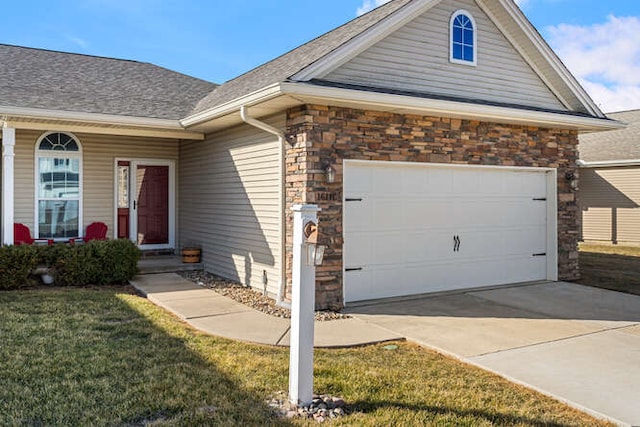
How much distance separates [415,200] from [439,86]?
194cm

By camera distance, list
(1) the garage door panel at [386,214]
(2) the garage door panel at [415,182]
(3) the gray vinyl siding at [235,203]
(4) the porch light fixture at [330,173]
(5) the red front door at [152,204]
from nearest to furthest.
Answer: (4) the porch light fixture at [330,173], (1) the garage door panel at [386,214], (3) the gray vinyl siding at [235,203], (2) the garage door panel at [415,182], (5) the red front door at [152,204]

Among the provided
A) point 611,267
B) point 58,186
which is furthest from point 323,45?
point 611,267

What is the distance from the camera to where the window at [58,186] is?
33.6ft

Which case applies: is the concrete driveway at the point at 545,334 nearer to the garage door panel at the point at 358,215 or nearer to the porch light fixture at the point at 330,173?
the garage door panel at the point at 358,215

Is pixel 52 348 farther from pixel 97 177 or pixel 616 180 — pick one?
pixel 616 180

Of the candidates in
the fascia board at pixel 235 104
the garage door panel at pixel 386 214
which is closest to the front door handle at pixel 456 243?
the garage door panel at pixel 386 214

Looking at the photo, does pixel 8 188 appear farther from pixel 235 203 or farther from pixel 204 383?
pixel 204 383

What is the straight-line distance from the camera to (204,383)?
425cm

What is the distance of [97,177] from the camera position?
10.8m

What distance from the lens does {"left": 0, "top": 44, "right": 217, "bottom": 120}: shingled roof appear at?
926 cm

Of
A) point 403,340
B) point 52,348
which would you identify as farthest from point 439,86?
point 52,348

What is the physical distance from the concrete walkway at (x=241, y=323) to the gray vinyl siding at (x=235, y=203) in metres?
0.83

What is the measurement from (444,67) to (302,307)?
5965 millimetres

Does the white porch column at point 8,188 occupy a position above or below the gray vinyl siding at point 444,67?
below
